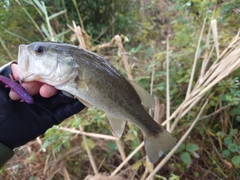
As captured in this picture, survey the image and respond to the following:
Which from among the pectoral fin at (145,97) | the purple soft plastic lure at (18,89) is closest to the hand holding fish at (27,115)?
the purple soft plastic lure at (18,89)

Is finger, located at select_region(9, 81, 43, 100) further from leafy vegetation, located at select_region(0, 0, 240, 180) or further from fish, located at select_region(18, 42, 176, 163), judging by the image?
leafy vegetation, located at select_region(0, 0, 240, 180)

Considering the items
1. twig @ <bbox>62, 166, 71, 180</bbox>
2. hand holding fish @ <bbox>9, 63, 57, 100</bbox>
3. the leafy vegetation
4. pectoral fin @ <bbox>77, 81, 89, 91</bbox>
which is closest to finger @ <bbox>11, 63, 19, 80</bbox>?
hand holding fish @ <bbox>9, 63, 57, 100</bbox>

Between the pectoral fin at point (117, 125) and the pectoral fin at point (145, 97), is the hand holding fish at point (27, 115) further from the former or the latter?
the pectoral fin at point (145, 97)

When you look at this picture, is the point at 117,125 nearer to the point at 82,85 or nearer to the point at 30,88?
the point at 82,85

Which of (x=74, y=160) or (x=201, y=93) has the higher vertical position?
(x=201, y=93)

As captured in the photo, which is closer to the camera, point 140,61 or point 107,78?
point 107,78

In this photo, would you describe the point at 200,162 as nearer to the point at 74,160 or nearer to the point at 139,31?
the point at 74,160

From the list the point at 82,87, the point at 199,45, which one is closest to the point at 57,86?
the point at 82,87
